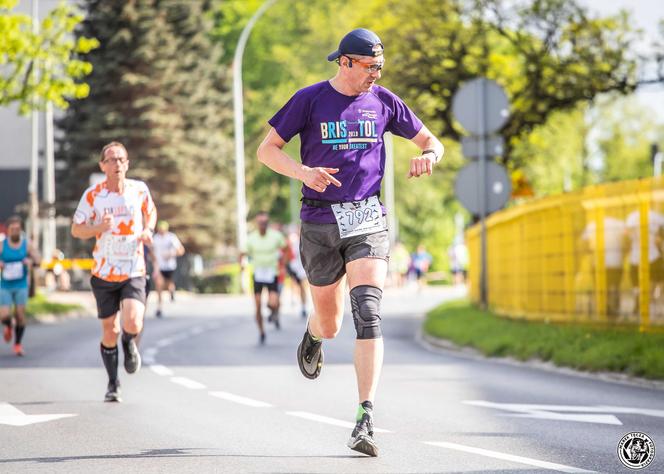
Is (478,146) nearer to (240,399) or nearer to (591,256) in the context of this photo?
(591,256)

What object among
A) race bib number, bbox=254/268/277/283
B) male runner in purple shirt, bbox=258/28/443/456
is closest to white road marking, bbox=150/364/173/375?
race bib number, bbox=254/268/277/283

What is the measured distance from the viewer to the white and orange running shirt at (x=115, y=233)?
1024 cm

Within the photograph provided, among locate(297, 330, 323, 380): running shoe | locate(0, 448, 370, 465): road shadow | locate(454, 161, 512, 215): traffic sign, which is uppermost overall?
locate(454, 161, 512, 215): traffic sign

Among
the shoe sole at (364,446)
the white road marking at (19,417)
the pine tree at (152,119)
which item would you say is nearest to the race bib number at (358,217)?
the shoe sole at (364,446)

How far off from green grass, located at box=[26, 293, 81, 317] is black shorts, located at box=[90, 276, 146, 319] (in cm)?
1548

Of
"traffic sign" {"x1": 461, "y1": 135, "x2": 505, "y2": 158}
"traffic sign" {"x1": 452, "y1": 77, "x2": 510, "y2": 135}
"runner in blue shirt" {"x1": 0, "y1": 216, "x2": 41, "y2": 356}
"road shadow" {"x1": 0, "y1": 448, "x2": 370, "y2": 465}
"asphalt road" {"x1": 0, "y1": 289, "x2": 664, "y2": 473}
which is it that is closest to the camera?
"asphalt road" {"x1": 0, "y1": 289, "x2": 664, "y2": 473}

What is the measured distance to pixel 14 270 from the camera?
54.4 feet

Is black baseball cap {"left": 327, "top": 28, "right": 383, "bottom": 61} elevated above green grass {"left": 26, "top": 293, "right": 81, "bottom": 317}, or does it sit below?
above

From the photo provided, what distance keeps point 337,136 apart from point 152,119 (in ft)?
134

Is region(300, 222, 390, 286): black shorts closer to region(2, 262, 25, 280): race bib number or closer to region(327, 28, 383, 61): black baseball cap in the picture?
region(327, 28, 383, 61): black baseball cap

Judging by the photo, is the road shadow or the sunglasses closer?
the road shadow

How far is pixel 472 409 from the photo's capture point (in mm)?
9758

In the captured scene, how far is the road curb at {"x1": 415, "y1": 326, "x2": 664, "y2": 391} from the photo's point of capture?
39.7ft

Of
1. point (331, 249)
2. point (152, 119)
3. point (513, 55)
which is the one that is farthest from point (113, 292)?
point (152, 119)
